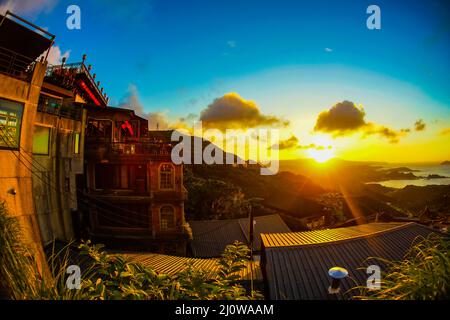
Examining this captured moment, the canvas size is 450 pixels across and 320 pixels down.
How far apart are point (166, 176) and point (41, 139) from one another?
9275 mm

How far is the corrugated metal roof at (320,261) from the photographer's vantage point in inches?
322

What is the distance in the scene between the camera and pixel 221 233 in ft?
84.3

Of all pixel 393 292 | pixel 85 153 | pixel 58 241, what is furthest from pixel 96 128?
pixel 393 292

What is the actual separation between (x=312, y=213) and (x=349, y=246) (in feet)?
107

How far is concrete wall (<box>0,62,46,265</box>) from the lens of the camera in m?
11.8

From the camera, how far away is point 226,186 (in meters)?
37.2

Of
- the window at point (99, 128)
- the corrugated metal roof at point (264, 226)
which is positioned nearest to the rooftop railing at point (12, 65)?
the window at point (99, 128)

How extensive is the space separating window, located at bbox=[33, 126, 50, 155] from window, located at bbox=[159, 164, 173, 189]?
27.4 feet

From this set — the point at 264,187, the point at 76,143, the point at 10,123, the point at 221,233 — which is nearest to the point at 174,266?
the point at 10,123

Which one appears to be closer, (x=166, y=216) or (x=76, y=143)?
(x=76, y=143)

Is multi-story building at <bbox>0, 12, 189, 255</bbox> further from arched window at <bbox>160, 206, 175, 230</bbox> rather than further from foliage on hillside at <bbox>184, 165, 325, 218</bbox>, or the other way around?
foliage on hillside at <bbox>184, 165, 325, 218</bbox>

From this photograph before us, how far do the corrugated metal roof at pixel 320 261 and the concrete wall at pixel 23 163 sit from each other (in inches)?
481

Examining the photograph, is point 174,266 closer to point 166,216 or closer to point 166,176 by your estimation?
point 166,216
